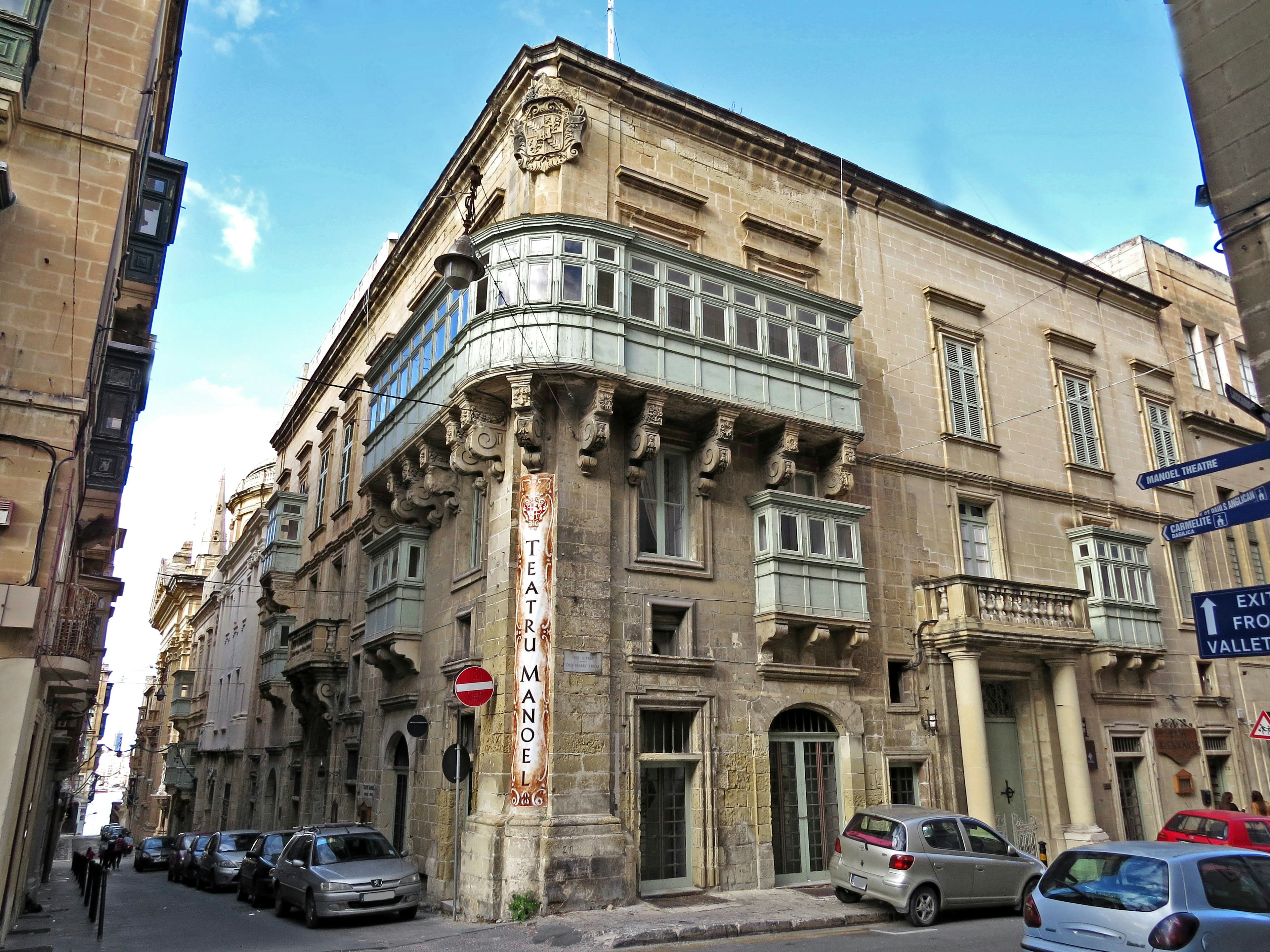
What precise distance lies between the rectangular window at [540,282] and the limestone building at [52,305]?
605 centimetres

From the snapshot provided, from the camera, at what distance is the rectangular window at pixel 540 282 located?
14664 millimetres

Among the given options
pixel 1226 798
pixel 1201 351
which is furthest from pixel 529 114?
pixel 1201 351

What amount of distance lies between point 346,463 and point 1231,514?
2453cm

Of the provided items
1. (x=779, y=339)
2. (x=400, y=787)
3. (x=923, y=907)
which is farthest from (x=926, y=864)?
(x=400, y=787)

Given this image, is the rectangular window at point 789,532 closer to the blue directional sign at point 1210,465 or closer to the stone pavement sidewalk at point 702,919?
the stone pavement sidewalk at point 702,919

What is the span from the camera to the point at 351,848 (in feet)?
46.7

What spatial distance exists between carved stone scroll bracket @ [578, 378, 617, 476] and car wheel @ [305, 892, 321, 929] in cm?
778

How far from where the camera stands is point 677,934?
35.9ft

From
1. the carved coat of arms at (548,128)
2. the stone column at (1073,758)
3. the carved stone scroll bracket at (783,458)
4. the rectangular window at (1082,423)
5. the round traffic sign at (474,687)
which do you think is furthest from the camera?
the rectangular window at (1082,423)

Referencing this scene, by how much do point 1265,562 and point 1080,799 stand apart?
1332 centimetres

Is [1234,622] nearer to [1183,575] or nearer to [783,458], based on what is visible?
[783,458]

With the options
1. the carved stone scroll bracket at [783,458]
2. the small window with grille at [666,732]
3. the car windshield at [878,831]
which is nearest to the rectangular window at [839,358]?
the carved stone scroll bracket at [783,458]

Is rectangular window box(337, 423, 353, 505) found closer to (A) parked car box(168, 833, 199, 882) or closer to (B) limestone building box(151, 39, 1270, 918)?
(B) limestone building box(151, 39, 1270, 918)

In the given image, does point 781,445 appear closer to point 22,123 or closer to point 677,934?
point 677,934
